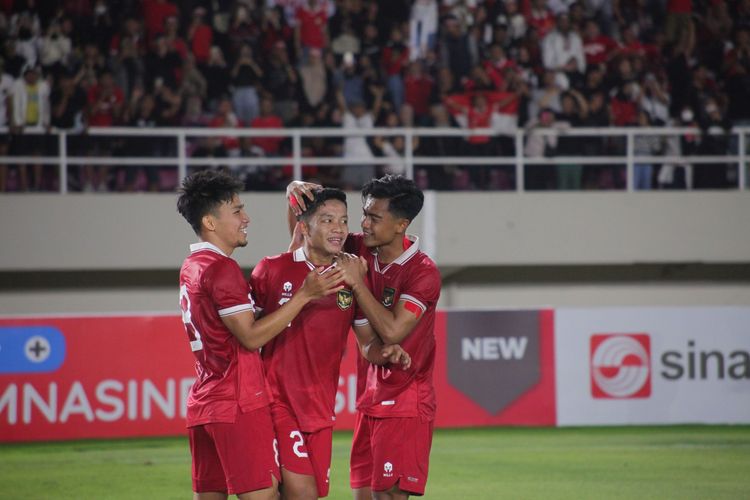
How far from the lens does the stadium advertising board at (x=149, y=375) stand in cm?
1164

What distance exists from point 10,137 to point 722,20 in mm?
10107

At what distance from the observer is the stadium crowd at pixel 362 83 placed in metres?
14.1

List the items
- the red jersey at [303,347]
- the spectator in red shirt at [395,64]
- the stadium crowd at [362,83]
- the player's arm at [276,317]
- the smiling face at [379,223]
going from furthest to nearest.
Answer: the spectator in red shirt at [395,64]
the stadium crowd at [362,83]
the smiling face at [379,223]
the red jersey at [303,347]
the player's arm at [276,317]

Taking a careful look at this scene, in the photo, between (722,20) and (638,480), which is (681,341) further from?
(722,20)

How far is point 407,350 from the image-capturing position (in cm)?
573

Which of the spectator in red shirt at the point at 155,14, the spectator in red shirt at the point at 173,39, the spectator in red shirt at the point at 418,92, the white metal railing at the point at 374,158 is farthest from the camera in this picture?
the spectator in red shirt at the point at 418,92

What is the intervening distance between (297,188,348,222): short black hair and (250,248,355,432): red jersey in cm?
24

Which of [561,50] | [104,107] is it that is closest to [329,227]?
[104,107]

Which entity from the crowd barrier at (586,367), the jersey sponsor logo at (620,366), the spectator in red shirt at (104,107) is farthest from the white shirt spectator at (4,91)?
the jersey sponsor logo at (620,366)

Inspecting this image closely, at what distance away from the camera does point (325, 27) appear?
15289 millimetres

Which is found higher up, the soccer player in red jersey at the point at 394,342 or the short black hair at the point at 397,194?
the short black hair at the point at 397,194

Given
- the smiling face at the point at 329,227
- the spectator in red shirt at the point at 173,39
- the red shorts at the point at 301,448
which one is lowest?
the red shorts at the point at 301,448

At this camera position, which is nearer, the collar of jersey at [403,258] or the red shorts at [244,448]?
the red shorts at [244,448]

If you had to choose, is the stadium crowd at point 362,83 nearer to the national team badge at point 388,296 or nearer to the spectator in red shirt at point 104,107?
the spectator in red shirt at point 104,107
